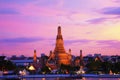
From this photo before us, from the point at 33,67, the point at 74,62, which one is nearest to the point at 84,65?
the point at 74,62

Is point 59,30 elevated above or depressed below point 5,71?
above

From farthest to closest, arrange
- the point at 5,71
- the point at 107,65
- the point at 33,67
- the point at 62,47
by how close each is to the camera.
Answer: the point at 62,47 < the point at 33,67 < the point at 107,65 < the point at 5,71

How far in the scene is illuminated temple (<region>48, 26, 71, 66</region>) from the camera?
5630 inches

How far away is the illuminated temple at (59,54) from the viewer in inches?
5630

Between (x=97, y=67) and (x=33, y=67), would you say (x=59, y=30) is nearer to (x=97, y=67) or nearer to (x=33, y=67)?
(x=33, y=67)

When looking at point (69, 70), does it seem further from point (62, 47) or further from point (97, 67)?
point (62, 47)

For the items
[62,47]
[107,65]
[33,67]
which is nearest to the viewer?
[107,65]

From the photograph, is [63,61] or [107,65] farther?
[63,61]

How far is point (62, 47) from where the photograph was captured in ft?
485

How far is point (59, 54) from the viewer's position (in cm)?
14350

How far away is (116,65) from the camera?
12581 centimetres

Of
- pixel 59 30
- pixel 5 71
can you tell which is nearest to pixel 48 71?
pixel 5 71

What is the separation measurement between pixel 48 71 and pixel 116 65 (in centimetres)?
→ 1757

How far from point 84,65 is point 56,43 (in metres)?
11.2
